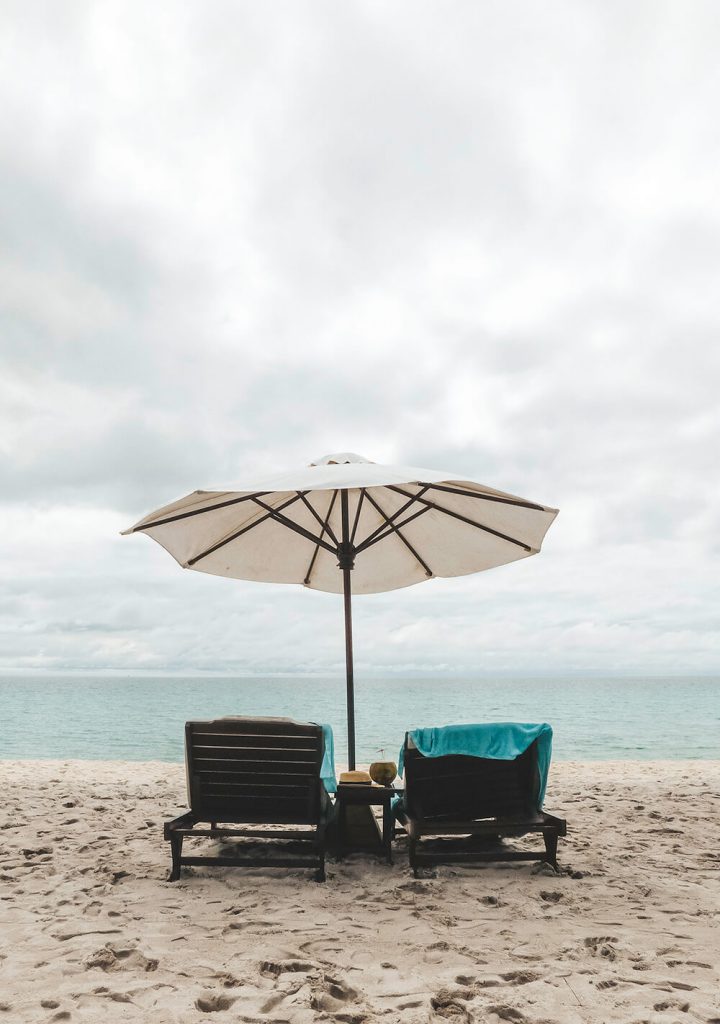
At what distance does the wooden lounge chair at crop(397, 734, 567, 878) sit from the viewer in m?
3.70

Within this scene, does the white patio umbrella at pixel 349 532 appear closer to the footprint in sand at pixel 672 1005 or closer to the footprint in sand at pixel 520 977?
the footprint in sand at pixel 520 977

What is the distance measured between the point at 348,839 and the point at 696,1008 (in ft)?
7.49

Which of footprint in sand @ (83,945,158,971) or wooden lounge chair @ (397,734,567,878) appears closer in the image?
footprint in sand @ (83,945,158,971)

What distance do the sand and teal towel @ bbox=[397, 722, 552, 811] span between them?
666 mm

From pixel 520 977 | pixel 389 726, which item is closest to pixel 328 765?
pixel 520 977

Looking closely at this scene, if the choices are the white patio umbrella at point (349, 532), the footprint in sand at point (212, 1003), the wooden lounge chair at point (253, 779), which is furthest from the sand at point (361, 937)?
the white patio umbrella at point (349, 532)

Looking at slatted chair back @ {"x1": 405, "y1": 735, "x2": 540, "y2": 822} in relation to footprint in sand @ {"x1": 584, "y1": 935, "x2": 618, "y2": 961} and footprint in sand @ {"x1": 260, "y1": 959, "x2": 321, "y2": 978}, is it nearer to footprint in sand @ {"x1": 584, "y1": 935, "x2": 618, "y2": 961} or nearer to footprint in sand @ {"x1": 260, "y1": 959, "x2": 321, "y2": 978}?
footprint in sand @ {"x1": 584, "y1": 935, "x2": 618, "y2": 961}

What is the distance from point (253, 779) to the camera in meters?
3.68

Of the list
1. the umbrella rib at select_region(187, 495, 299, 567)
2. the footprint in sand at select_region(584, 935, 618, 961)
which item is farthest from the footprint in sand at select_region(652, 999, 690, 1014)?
the umbrella rib at select_region(187, 495, 299, 567)

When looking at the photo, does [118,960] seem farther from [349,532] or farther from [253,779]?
[349,532]

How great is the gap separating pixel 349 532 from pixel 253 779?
6.46ft

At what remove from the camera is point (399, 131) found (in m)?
8.41

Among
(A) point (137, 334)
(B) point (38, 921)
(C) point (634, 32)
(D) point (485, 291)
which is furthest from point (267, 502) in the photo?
(D) point (485, 291)

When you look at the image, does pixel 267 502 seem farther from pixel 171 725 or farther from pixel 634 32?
pixel 171 725
